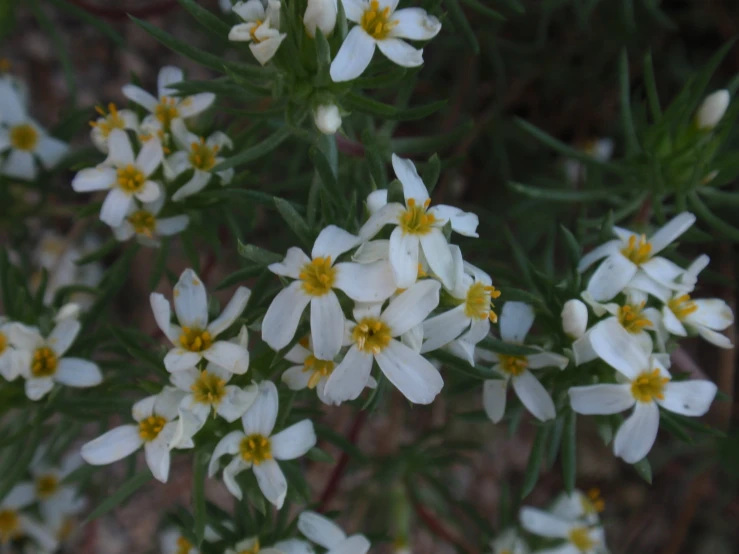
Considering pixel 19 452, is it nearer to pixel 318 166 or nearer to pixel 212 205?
→ pixel 212 205

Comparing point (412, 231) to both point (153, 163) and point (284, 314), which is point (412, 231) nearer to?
point (284, 314)

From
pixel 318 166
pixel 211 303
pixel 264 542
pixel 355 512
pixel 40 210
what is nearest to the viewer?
pixel 318 166

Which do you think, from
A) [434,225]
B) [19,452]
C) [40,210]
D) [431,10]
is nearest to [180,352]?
[434,225]

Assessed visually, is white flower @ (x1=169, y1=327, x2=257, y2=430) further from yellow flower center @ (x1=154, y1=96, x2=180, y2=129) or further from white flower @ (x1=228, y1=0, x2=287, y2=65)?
yellow flower center @ (x1=154, y1=96, x2=180, y2=129)

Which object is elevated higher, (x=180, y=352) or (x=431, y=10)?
(x=431, y=10)

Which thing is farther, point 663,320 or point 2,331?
point 2,331

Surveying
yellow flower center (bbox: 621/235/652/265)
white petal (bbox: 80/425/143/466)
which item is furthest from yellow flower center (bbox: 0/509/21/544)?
yellow flower center (bbox: 621/235/652/265)

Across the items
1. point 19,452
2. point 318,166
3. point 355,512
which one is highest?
point 318,166
